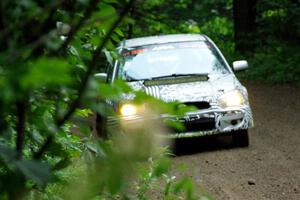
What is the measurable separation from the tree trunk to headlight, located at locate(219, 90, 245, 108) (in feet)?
46.2

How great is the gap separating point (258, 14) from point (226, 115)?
1553 cm

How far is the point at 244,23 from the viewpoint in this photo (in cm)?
2453

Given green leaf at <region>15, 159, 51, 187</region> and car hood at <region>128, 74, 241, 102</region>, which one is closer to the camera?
green leaf at <region>15, 159, 51, 187</region>

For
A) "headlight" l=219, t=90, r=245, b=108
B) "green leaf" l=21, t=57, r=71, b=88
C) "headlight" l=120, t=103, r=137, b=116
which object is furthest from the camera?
"headlight" l=219, t=90, r=245, b=108

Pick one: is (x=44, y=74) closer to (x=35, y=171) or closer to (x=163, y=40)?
(x=35, y=171)

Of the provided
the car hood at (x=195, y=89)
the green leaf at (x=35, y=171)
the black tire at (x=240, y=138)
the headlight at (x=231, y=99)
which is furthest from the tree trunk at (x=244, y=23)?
the green leaf at (x=35, y=171)

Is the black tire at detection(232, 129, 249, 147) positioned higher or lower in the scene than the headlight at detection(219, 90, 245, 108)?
lower

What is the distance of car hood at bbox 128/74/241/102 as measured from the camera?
32.5 ft

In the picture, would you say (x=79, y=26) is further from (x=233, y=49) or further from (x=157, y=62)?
(x=233, y=49)

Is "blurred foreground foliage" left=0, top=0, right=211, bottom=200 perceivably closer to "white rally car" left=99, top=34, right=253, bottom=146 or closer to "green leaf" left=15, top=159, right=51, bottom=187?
"green leaf" left=15, top=159, right=51, bottom=187

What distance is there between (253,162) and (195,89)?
1.40m

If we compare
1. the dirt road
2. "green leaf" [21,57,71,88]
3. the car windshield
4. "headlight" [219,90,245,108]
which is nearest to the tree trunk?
the dirt road

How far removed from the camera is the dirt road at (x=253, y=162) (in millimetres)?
7883

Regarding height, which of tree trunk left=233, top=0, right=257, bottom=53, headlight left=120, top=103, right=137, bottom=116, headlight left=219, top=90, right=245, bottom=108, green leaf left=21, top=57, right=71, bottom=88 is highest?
green leaf left=21, top=57, right=71, bottom=88
